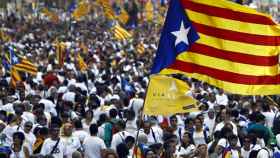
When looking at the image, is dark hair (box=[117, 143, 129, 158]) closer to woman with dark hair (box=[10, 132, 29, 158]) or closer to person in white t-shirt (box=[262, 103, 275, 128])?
woman with dark hair (box=[10, 132, 29, 158])

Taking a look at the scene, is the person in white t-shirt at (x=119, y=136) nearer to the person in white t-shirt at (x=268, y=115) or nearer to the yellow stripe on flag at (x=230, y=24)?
the yellow stripe on flag at (x=230, y=24)

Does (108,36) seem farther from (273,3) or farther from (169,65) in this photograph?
(273,3)

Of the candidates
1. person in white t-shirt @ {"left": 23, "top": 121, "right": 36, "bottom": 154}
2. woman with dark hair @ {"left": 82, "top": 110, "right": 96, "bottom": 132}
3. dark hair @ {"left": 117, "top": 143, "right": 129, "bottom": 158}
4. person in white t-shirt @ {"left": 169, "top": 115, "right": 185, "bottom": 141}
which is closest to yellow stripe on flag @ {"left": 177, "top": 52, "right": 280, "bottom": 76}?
dark hair @ {"left": 117, "top": 143, "right": 129, "bottom": 158}

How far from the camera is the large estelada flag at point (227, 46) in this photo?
912cm

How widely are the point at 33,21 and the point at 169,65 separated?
4704 cm

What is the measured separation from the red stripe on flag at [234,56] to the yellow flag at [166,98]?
16.8 inches

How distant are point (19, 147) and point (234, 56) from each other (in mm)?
3179

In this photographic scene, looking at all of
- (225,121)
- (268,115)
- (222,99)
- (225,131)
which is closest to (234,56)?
(225,131)

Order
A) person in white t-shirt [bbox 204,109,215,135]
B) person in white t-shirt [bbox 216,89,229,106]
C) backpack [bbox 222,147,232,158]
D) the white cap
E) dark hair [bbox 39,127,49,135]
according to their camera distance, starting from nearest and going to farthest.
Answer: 1. backpack [bbox 222,147,232,158]
2. dark hair [bbox 39,127,49,135]
3. person in white t-shirt [bbox 204,109,215,135]
4. the white cap
5. person in white t-shirt [bbox 216,89,229,106]

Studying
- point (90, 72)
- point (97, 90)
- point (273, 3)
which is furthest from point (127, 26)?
point (273, 3)

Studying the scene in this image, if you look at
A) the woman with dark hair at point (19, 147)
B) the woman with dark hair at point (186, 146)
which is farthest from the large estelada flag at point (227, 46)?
the woman with dark hair at point (19, 147)

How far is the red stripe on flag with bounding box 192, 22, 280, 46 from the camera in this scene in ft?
30.0

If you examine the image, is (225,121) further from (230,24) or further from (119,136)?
(230,24)

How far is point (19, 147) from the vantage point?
1075 centimetres
